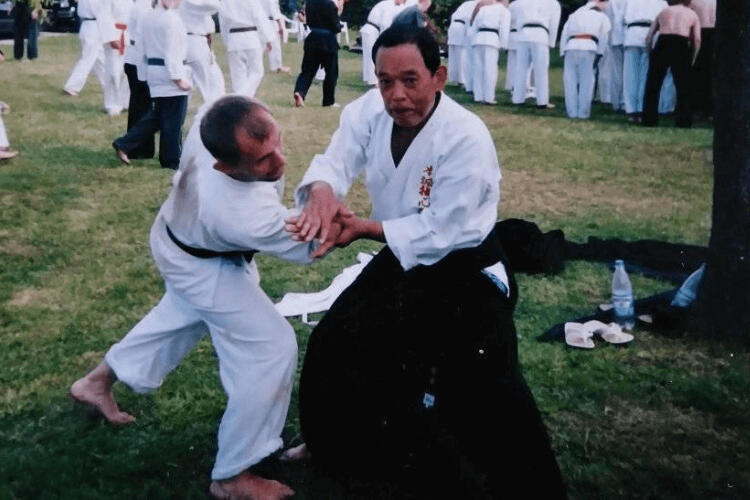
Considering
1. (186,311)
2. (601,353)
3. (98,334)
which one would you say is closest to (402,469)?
(186,311)

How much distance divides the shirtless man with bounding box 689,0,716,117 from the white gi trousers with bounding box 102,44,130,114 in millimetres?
8300

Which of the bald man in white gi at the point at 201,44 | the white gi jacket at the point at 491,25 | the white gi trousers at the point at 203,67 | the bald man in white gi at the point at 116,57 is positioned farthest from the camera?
the white gi jacket at the point at 491,25

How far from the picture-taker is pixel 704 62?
1320 centimetres

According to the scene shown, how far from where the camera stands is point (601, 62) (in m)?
15.7

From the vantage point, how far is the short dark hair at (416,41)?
9.57 ft

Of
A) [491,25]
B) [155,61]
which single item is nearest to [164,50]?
[155,61]

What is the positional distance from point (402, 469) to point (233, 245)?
3.51 feet

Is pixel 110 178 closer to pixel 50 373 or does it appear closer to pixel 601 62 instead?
pixel 50 373

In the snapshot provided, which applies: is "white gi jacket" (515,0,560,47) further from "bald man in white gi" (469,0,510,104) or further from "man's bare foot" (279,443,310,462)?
"man's bare foot" (279,443,310,462)

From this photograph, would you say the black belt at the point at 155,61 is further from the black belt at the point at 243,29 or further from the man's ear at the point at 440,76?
the man's ear at the point at 440,76

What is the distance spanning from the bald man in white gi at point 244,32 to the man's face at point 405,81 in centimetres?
823

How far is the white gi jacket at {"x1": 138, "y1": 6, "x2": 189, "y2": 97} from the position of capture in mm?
8203

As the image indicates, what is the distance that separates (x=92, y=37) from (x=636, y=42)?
27.5 ft

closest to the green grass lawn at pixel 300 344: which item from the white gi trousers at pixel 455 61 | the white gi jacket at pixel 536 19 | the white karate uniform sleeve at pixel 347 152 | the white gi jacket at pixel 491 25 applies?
the white karate uniform sleeve at pixel 347 152
